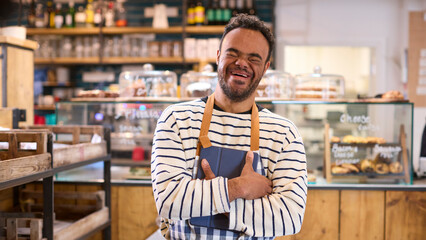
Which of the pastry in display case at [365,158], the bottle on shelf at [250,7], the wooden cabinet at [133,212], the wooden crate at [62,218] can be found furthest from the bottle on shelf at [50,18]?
the pastry in display case at [365,158]

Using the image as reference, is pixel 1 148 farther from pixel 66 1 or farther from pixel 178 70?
pixel 66 1

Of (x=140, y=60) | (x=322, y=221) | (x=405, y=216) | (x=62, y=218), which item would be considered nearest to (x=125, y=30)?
(x=140, y=60)

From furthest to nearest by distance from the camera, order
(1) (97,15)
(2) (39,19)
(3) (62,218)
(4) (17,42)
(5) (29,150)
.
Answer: (2) (39,19), (1) (97,15), (4) (17,42), (3) (62,218), (5) (29,150)

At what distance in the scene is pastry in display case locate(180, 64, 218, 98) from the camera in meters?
3.12

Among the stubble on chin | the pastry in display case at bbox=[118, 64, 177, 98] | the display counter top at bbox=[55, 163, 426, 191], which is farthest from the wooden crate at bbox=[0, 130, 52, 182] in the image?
the pastry in display case at bbox=[118, 64, 177, 98]

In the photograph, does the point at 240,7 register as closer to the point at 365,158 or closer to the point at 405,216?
the point at 365,158

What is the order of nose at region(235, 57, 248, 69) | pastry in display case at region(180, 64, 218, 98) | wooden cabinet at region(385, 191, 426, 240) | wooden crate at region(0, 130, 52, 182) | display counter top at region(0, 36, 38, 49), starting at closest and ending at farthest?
nose at region(235, 57, 248, 69) < wooden crate at region(0, 130, 52, 182) < wooden cabinet at region(385, 191, 426, 240) < display counter top at region(0, 36, 38, 49) < pastry in display case at region(180, 64, 218, 98)

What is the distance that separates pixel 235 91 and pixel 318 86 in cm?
168

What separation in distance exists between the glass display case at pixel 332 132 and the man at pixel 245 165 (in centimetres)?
137

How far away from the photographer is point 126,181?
2.91 metres

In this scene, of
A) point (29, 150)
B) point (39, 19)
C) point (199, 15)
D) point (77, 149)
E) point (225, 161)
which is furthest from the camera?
point (39, 19)

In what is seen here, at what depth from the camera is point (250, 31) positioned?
1471 millimetres

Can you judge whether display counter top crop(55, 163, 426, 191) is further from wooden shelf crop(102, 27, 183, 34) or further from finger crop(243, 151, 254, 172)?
wooden shelf crop(102, 27, 183, 34)

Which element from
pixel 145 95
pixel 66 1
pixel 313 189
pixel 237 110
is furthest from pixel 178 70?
pixel 237 110
